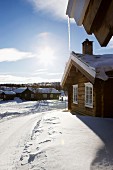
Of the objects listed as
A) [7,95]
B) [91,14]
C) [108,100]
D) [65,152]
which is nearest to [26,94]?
[7,95]

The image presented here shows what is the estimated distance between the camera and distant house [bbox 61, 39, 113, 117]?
8820mm

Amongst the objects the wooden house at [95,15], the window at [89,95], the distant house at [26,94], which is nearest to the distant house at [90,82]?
the window at [89,95]

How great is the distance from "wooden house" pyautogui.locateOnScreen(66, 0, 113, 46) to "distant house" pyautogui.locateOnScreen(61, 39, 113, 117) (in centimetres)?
646

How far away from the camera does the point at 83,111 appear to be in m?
12.2

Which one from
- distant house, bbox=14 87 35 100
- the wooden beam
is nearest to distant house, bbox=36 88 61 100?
distant house, bbox=14 87 35 100

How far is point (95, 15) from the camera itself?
69.2 inches

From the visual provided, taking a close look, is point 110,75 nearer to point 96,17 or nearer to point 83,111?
point 83,111

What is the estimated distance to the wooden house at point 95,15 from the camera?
66.5 inches

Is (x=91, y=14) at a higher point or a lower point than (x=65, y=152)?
higher

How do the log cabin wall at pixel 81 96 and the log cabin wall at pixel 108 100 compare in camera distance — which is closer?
the log cabin wall at pixel 108 100

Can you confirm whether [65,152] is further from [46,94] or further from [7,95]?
[46,94]

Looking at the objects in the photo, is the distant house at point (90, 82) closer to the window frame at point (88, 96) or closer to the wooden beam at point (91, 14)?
the window frame at point (88, 96)

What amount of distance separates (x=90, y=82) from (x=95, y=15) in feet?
27.7

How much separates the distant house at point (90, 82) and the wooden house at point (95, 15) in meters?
6.46
